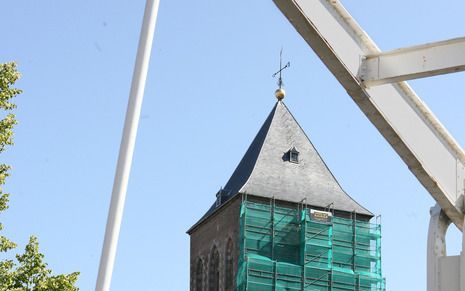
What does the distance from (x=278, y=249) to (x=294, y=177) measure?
13.8 ft

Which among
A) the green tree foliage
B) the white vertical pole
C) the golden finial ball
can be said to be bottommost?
the white vertical pole

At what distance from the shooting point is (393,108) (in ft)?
17.4

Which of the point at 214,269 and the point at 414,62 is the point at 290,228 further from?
the point at 414,62

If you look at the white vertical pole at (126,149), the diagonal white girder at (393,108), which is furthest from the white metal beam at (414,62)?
the white vertical pole at (126,149)

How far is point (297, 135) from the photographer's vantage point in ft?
233

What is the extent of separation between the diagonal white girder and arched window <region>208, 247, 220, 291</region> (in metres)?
65.8

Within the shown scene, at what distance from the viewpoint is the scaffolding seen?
2623 inches

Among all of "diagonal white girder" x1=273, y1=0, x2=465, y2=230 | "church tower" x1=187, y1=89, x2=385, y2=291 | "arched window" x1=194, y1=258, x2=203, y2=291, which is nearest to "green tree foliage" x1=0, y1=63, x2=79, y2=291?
"diagonal white girder" x1=273, y1=0, x2=465, y2=230

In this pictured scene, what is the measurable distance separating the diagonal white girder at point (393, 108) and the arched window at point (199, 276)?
6900 cm

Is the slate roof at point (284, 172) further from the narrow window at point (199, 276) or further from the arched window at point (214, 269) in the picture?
the narrow window at point (199, 276)

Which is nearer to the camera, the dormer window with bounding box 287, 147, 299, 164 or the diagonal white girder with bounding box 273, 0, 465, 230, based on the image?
the diagonal white girder with bounding box 273, 0, 465, 230

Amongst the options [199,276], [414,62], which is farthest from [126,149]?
[199,276]

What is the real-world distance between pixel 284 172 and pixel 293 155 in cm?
154

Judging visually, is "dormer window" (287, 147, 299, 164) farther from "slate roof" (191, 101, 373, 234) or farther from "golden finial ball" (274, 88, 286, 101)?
"golden finial ball" (274, 88, 286, 101)
